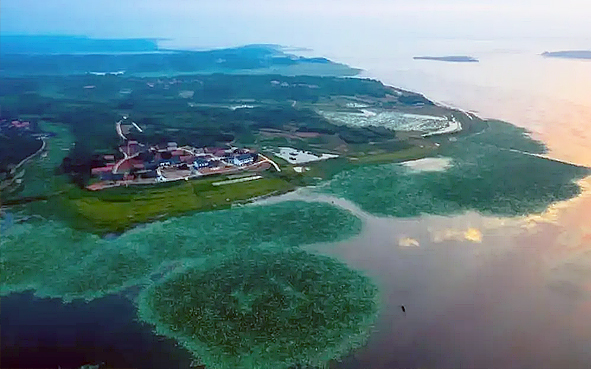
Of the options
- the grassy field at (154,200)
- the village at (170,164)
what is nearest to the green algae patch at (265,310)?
Result: the grassy field at (154,200)

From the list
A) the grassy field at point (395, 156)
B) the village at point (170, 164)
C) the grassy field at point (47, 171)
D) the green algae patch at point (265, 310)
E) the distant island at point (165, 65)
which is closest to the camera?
the green algae patch at point (265, 310)

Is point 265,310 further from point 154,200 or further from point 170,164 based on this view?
point 170,164

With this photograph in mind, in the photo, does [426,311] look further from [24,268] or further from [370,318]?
[24,268]

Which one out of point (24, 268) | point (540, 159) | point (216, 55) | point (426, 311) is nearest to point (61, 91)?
point (216, 55)

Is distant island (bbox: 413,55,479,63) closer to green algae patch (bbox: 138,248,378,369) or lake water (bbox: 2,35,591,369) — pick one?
lake water (bbox: 2,35,591,369)

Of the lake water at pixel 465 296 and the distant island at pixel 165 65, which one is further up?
the distant island at pixel 165 65

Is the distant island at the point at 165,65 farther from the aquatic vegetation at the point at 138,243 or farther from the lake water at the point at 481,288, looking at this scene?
the lake water at the point at 481,288

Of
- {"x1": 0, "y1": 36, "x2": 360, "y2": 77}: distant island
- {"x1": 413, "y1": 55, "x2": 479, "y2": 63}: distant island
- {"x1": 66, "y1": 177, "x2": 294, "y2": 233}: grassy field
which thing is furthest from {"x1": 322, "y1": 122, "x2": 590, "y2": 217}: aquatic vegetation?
{"x1": 413, "y1": 55, "x2": 479, "y2": 63}: distant island
